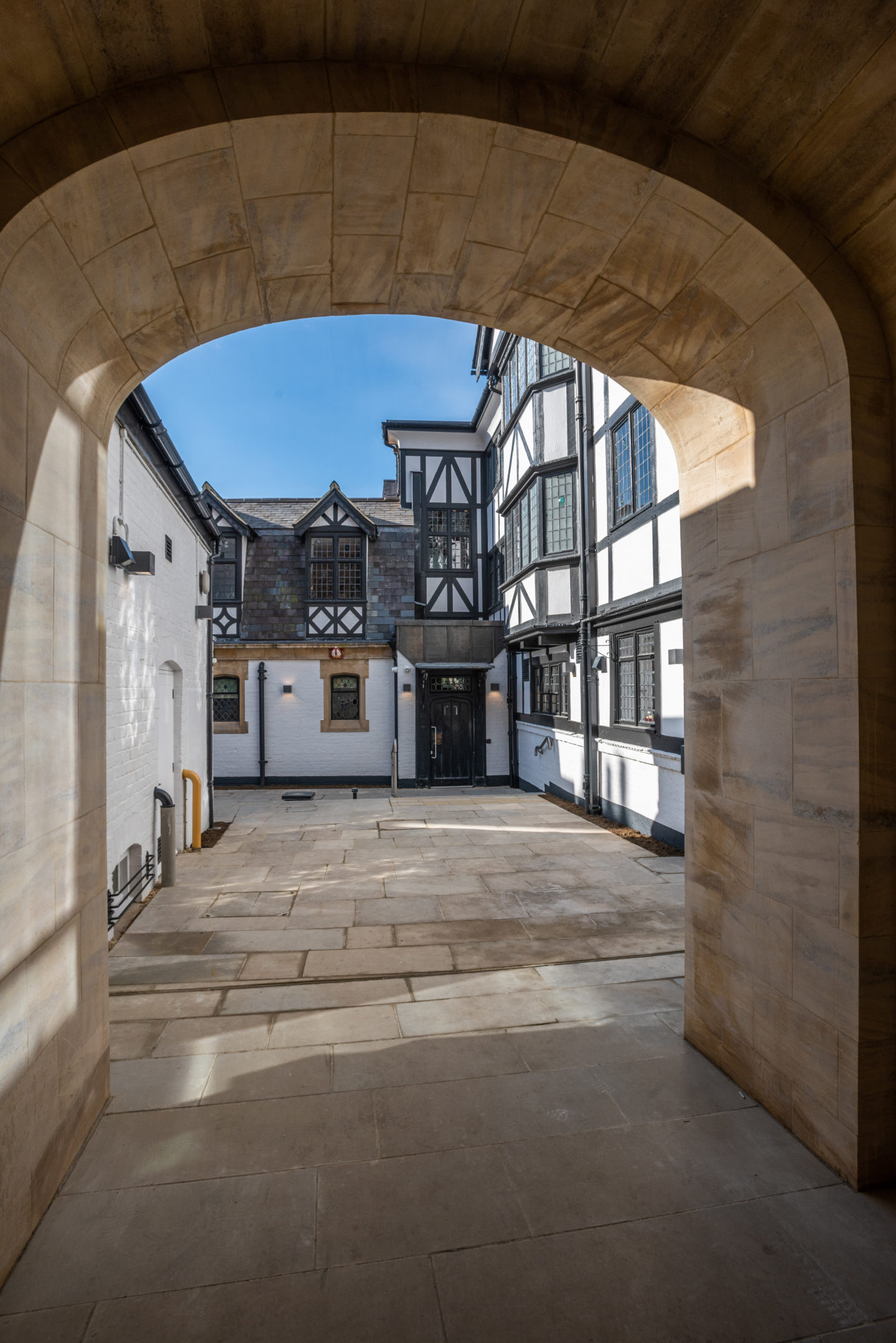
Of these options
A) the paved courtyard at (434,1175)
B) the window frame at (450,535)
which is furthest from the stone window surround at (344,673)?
the paved courtyard at (434,1175)

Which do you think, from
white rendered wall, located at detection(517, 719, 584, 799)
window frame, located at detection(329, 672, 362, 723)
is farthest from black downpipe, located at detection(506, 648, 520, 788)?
window frame, located at detection(329, 672, 362, 723)

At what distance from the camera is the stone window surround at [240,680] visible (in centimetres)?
1675

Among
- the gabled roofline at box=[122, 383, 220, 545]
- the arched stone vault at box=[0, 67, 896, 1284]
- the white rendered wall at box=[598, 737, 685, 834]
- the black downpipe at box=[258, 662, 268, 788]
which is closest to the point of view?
the arched stone vault at box=[0, 67, 896, 1284]

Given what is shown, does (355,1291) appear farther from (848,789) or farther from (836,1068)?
(848,789)

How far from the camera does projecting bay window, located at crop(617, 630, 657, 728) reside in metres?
9.51

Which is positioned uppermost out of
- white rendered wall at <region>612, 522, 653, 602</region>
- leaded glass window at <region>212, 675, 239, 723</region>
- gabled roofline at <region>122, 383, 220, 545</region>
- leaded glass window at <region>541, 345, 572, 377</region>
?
leaded glass window at <region>541, 345, 572, 377</region>

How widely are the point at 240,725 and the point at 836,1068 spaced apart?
15797 millimetres

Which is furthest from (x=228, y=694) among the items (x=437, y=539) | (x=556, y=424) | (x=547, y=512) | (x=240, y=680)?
(x=556, y=424)

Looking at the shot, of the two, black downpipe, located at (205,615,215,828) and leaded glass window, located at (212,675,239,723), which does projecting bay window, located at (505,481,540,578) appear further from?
leaded glass window, located at (212,675,239,723)

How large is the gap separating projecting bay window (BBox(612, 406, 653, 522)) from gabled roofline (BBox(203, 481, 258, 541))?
415 inches

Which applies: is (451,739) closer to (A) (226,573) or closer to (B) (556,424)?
(A) (226,573)

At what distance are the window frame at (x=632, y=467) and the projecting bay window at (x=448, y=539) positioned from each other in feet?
25.0

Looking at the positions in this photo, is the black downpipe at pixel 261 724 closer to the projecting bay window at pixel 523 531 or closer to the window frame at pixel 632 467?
the projecting bay window at pixel 523 531

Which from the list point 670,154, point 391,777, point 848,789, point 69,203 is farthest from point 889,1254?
point 391,777
